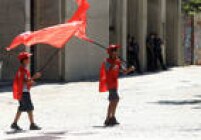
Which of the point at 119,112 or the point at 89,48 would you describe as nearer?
the point at 119,112

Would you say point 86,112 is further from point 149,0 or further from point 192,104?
point 149,0

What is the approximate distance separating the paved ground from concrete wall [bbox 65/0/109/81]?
2.44m

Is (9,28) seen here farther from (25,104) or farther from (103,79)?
(25,104)

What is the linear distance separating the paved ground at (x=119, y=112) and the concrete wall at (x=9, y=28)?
223cm

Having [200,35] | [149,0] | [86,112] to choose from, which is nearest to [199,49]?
[200,35]

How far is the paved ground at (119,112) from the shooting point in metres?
12.4

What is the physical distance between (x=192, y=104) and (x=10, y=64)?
427 inches

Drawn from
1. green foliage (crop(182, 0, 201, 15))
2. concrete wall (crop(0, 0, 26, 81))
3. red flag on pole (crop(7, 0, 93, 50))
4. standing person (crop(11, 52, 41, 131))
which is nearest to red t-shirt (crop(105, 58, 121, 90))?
red flag on pole (crop(7, 0, 93, 50))

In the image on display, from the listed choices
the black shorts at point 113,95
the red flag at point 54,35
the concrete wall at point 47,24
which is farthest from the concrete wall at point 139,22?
the red flag at point 54,35

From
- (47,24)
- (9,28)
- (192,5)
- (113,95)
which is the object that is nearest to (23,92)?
(113,95)

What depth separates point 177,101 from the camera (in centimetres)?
1917

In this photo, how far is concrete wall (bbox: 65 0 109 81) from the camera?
28391 mm

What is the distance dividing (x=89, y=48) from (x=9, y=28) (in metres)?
4.09

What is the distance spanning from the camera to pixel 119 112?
16.5m
